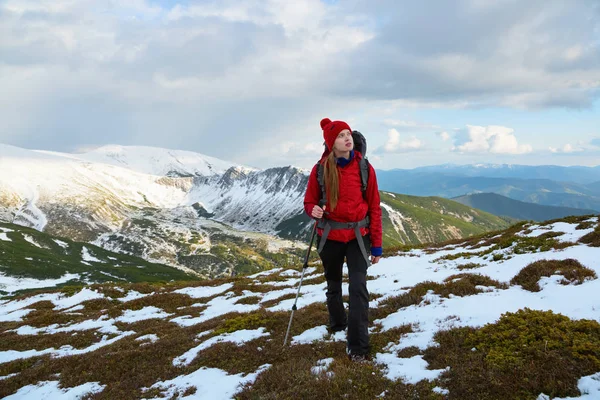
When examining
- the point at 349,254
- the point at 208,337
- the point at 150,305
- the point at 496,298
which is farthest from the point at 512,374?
the point at 150,305

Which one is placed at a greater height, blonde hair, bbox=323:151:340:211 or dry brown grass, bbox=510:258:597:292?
blonde hair, bbox=323:151:340:211

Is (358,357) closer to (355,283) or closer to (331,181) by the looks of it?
(355,283)

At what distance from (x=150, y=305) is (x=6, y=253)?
240 meters

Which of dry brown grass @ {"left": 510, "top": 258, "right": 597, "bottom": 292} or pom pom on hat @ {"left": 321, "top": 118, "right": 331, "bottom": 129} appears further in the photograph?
dry brown grass @ {"left": 510, "top": 258, "right": 597, "bottom": 292}

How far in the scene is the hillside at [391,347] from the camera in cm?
600

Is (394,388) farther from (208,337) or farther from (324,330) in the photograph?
(208,337)

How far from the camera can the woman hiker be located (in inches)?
316

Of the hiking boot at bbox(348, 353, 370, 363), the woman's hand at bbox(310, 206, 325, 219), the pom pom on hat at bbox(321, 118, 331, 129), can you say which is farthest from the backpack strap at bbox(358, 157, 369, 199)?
the hiking boot at bbox(348, 353, 370, 363)

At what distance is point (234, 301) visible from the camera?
20.4m

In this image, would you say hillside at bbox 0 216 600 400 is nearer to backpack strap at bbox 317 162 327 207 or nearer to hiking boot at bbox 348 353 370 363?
hiking boot at bbox 348 353 370 363

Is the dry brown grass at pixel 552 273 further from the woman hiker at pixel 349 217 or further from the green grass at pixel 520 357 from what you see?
the woman hiker at pixel 349 217

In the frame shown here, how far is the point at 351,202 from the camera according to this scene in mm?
8117

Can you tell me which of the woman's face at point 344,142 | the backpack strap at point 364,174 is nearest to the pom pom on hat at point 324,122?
the woman's face at point 344,142

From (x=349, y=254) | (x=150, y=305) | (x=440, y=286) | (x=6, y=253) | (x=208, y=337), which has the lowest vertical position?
(x=6, y=253)
